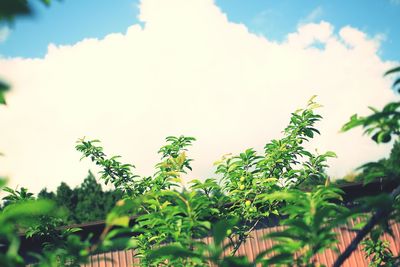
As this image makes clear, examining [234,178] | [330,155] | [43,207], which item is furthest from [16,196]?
[330,155]

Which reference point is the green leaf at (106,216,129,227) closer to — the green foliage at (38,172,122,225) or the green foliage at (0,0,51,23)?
the green foliage at (0,0,51,23)

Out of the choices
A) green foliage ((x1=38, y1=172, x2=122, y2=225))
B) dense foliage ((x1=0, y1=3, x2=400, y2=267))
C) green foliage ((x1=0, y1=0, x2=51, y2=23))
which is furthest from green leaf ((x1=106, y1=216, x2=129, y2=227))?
green foliage ((x1=38, y1=172, x2=122, y2=225))

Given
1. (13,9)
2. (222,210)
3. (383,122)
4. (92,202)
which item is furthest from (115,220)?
(92,202)

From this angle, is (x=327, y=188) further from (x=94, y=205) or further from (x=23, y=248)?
(x=94, y=205)

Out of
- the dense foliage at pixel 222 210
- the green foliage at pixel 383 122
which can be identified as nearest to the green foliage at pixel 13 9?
the dense foliage at pixel 222 210

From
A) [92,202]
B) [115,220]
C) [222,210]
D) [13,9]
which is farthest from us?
[92,202]

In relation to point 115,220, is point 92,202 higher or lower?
higher

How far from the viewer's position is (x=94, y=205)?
86.5 feet

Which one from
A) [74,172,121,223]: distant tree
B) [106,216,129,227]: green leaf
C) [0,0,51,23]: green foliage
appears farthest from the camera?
[74,172,121,223]: distant tree

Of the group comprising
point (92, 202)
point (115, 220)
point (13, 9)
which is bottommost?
point (115, 220)

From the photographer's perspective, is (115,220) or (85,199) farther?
(85,199)

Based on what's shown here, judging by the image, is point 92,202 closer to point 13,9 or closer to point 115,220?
point 115,220

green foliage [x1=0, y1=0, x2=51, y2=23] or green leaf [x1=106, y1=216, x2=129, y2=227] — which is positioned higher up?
green foliage [x1=0, y1=0, x2=51, y2=23]

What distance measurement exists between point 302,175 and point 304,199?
3.40 metres
